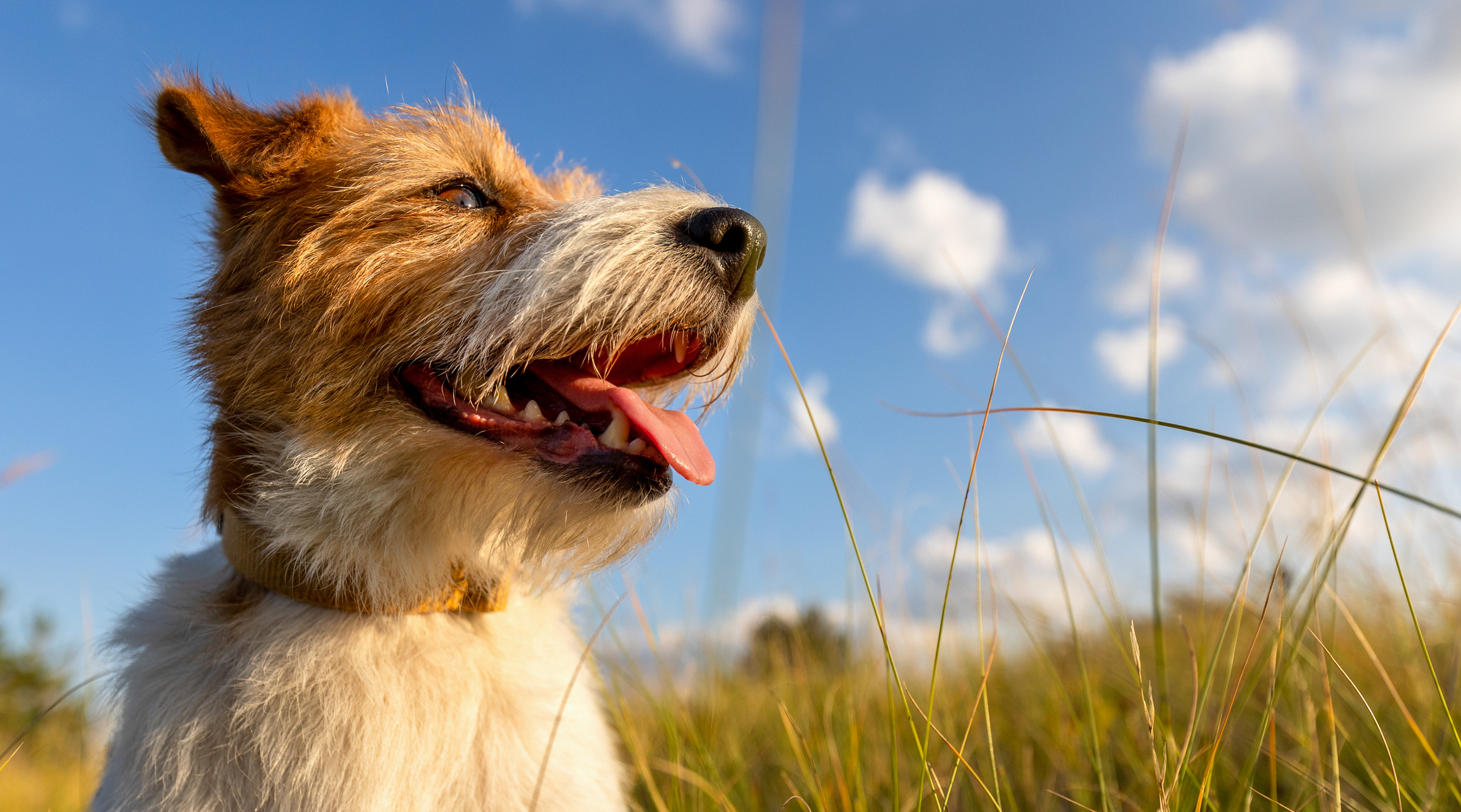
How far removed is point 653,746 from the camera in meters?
4.52

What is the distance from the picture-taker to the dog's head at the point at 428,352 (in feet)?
7.57

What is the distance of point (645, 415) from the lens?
2365mm

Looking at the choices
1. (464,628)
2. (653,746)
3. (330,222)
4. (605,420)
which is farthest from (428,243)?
(653,746)

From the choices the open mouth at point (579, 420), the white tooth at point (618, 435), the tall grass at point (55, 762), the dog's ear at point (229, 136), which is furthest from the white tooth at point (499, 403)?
the tall grass at point (55, 762)

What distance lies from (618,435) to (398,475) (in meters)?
0.65

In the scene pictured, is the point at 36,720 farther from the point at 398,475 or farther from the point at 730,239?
the point at 730,239

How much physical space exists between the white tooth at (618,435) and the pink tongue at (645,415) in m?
0.02

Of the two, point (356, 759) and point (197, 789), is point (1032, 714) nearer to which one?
point (356, 759)

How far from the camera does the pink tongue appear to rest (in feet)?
7.68

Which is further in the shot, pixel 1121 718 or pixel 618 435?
pixel 1121 718

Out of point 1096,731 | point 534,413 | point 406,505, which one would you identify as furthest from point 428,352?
point 1096,731

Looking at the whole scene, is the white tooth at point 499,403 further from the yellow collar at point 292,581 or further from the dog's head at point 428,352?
the yellow collar at point 292,581

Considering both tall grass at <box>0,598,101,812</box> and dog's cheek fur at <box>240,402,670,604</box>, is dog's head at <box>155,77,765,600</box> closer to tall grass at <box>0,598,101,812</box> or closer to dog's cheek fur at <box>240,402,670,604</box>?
dog's cheek fur at <box>240,402,670,604</box>

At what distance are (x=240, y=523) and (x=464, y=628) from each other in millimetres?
705
